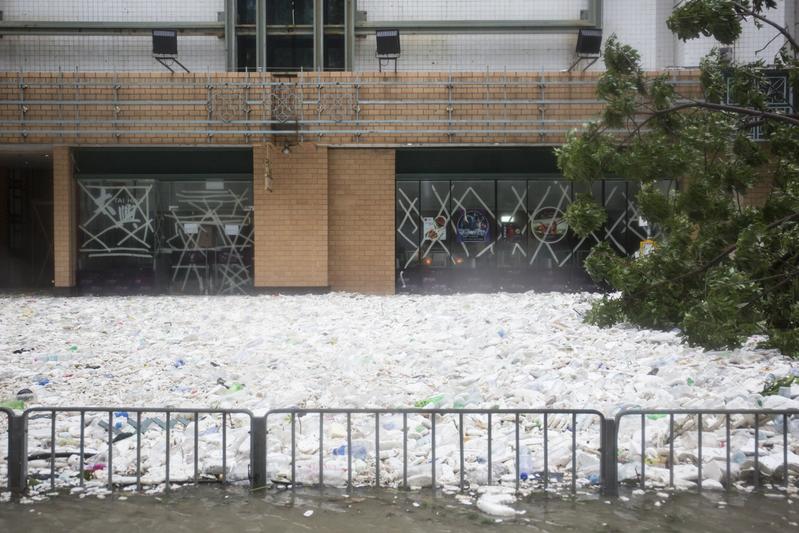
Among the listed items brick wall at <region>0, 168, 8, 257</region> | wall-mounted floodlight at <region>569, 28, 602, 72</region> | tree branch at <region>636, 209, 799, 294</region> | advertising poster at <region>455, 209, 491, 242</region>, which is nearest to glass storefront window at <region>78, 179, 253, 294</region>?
advertising poster at <region>455, 209, 491, 242</region>

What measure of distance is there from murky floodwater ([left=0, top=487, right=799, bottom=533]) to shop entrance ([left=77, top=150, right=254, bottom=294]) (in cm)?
1361

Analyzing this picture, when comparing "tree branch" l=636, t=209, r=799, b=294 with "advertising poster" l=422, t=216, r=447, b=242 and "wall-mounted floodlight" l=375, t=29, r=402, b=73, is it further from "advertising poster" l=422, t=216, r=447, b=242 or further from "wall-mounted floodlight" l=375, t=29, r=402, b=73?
"wall-mounted floodlight" l=375, t=29, r=402, b=73

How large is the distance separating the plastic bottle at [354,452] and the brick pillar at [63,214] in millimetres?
14291

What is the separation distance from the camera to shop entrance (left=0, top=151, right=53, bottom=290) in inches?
931

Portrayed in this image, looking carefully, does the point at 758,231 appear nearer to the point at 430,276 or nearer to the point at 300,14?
the point at 430,276

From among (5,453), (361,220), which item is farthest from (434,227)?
(5,453)

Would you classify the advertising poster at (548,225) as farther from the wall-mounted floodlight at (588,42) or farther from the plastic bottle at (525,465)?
the plastic bottle at (525,465)

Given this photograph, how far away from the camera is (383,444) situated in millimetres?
6066

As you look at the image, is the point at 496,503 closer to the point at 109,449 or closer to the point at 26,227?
the point at 109,449

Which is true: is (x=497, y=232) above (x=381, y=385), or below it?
above

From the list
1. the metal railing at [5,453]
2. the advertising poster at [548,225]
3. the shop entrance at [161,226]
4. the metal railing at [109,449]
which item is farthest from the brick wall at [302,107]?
the metal railing at [5,453]

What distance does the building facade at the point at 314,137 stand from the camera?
17.7m

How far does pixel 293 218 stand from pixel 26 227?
11600mm

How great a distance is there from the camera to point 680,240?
10.5 meters
